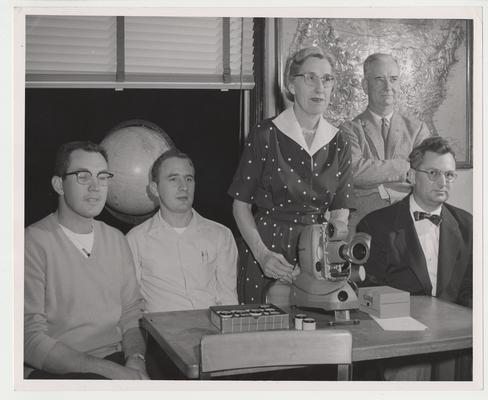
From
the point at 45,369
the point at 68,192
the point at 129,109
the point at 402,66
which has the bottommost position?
the point at 45,369

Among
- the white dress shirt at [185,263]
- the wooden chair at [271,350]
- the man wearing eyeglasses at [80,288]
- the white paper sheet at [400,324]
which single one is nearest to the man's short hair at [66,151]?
the man wearing eyeglasses at [80,288]

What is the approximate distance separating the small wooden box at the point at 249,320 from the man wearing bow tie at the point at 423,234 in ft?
2.11

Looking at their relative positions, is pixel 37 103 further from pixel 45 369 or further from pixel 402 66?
pixel 402 66

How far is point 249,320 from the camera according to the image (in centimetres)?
208

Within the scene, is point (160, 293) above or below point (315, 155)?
below

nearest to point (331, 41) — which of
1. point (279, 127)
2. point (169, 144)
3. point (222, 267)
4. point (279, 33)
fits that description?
point (279, 33)

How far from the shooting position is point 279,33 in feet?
8.11

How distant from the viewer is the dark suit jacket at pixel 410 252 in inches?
99.2

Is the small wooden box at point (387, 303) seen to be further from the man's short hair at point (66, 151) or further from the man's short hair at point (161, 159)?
the man's short hair at point (66, 151)

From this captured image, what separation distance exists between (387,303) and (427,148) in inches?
28.9

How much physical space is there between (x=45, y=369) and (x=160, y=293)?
529 mm

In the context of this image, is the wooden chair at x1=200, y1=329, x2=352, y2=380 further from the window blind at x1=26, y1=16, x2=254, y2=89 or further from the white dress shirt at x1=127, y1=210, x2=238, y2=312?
the window blind at x1=26, y1=16, x2=254, y2=89

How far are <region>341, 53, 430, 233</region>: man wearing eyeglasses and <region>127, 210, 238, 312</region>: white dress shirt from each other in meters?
0.60

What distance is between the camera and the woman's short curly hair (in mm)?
2525
